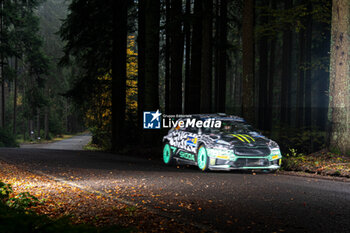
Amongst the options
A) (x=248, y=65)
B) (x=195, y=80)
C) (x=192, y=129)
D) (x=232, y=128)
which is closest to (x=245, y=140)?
(x=232, y=128)

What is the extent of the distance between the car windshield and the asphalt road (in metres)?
1.59

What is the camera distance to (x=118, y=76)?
23.2 metres

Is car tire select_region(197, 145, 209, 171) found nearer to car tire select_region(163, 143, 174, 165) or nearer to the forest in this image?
car tire select_region(163, 143, 174, 165)

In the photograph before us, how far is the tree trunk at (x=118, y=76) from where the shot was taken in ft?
75.4

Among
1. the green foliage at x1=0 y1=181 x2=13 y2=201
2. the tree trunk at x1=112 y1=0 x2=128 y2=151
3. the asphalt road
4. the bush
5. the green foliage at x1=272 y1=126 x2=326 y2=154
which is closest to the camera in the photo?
the asphalt road

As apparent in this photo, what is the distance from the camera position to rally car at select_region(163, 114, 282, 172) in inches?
452

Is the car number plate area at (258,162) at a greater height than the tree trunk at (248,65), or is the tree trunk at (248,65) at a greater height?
the tree trunk at (248,65)

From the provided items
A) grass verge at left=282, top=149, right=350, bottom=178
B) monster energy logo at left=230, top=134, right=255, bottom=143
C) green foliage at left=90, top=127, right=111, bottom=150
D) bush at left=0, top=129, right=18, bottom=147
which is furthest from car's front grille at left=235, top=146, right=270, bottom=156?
bush at left=0, top=129, right=18, bottom=147

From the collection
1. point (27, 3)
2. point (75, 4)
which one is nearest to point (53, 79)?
point (27, 3)

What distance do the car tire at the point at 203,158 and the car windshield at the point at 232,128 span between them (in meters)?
0.84

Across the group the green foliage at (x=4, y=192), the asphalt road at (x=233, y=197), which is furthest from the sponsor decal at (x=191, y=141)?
the green foliage at (x=4, y=192)

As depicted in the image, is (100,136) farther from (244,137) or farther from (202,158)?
(244,137)

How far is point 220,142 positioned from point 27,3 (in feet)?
161

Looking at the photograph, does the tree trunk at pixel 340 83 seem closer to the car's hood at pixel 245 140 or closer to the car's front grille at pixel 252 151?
the car's hood at pixel 245 140
